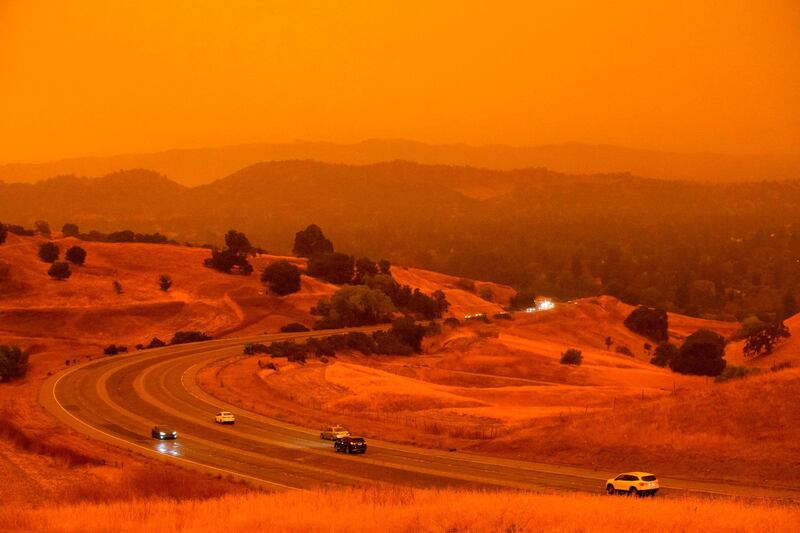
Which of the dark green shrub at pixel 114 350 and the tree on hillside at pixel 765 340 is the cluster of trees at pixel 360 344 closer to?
the dark green shrub at pixel 114 350

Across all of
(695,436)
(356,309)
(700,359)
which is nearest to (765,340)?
(700,359)

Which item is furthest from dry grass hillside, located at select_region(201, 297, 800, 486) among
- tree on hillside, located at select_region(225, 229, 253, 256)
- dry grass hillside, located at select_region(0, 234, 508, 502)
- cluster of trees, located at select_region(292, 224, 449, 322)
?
tree on hillside, located at select_region(225, 229, 253, 256)

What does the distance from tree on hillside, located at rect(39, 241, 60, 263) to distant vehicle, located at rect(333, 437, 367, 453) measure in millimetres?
83902

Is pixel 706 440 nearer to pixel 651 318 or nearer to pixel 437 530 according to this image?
pixel 437 530

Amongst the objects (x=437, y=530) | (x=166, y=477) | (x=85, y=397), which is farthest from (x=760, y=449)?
(x=85, y=397)

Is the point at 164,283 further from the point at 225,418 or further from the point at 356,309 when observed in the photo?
the point at 225,418

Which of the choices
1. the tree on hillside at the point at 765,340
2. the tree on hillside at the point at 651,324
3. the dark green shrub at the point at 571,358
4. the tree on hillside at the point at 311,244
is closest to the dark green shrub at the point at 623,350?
the tree on hillside at the point at 651,324

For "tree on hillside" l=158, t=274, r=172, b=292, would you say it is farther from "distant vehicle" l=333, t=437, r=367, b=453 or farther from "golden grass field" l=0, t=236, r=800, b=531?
"distant vehicle" l=333, t=437, r=367, b=453

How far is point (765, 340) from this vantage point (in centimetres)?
8706

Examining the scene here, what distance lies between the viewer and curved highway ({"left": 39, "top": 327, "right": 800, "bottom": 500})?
30.5 m

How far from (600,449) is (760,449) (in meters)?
5.91

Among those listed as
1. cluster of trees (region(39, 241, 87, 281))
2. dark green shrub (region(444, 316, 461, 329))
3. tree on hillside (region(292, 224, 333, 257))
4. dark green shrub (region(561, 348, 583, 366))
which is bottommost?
dark green shrub (region(561, 348, 583, 366))

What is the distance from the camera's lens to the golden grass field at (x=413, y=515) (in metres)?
18.0

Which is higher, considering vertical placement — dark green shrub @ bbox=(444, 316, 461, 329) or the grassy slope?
dark green shrub @ bbox=(444, 316, 461, 329)
